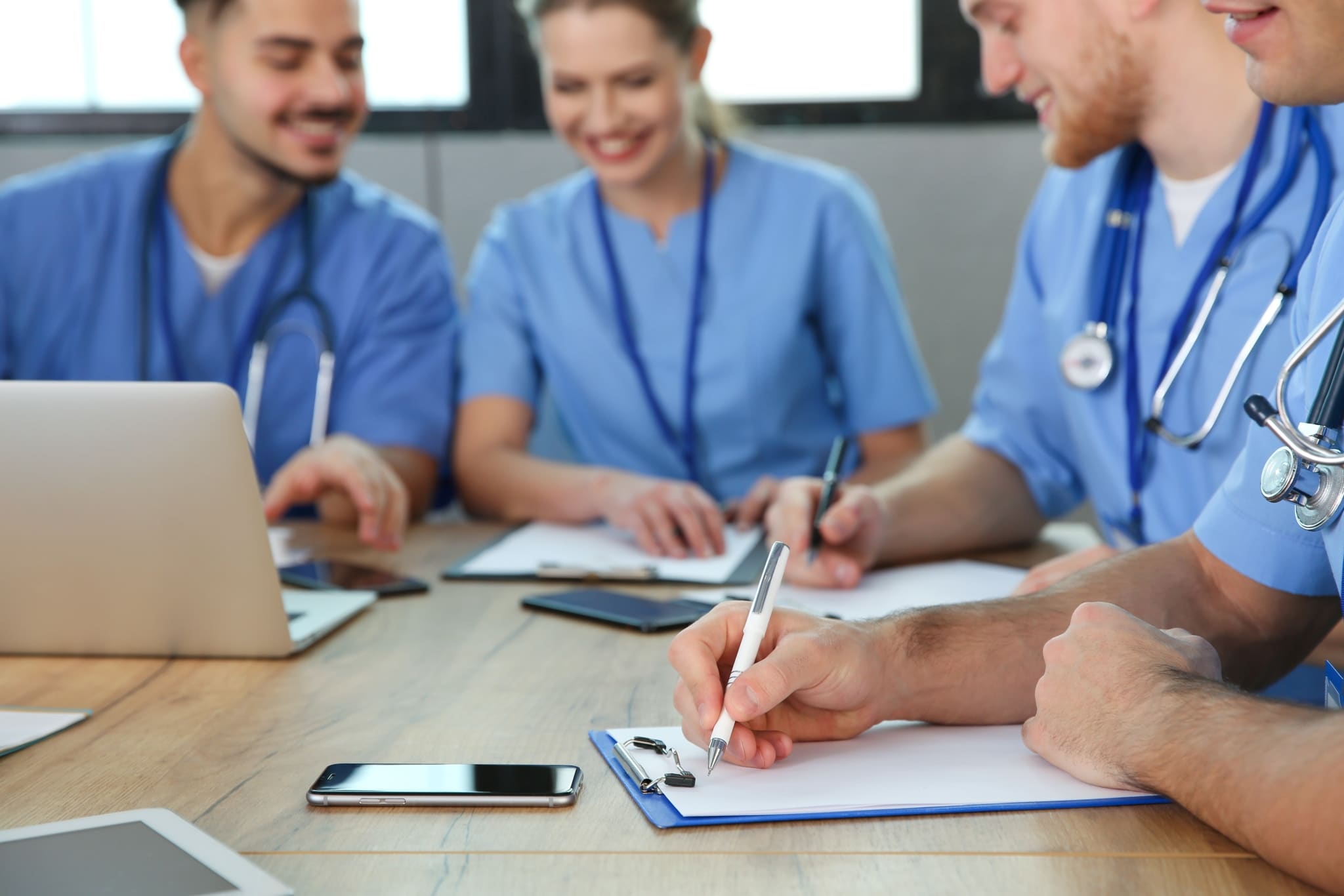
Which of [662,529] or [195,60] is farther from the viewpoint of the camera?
[195,60]

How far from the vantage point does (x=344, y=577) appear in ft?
4.46

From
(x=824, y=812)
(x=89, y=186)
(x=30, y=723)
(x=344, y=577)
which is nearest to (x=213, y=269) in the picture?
(x=89, y=186)

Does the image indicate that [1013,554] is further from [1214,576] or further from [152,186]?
[152,186]

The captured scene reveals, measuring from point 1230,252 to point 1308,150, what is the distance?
0.12 metres

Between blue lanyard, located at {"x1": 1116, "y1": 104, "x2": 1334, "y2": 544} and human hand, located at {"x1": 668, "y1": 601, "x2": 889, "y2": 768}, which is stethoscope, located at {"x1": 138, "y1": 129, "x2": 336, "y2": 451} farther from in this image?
human hand, located at {"x1": 668, "y1": 601, "x2": 889, "y2": 768}

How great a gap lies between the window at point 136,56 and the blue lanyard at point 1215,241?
1.85 m

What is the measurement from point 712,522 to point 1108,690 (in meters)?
0.74

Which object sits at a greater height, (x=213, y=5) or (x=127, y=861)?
(x=213, y=5)

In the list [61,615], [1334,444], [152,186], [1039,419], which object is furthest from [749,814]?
[152,186]

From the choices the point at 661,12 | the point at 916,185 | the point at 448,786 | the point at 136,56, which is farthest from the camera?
the point at 136,56

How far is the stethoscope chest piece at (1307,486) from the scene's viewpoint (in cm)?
84

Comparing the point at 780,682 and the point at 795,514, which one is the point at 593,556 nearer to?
the point at 795,514

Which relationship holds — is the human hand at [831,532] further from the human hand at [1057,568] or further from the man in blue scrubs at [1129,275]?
the human hand at [1057,568]

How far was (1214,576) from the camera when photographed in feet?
3.35
